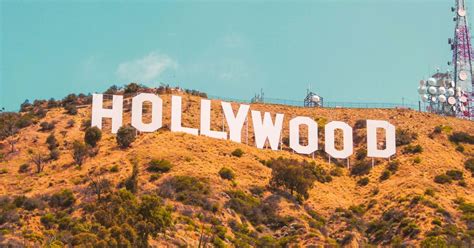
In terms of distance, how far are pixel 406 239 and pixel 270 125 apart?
2312 centimetres

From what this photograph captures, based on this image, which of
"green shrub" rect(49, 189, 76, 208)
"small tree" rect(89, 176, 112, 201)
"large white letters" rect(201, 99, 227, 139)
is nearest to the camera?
"green shrub" rect(49, 189, 76, 208)

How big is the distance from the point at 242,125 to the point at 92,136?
15385 millimetres

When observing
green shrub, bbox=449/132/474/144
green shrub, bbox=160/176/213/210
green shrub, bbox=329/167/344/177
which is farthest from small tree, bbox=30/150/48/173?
green shrub, bbox=449/132/474/144

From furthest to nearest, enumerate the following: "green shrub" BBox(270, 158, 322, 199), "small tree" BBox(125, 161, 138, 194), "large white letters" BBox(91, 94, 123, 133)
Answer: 1. "large white letters" BBox(91, 94, 123, 133)
2. "green shrub" BBox(270, 158, 322, 199)
3. "small tree" BBox(125, 161, 138, 194)

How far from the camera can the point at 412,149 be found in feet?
295

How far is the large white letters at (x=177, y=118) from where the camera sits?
8400 centimetres

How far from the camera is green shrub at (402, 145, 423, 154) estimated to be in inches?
3506

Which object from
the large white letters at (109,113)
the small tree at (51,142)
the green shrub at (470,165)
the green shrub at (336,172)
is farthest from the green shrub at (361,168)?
the small tree at (51,142)

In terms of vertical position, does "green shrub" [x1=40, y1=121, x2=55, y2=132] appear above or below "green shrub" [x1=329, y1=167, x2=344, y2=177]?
above

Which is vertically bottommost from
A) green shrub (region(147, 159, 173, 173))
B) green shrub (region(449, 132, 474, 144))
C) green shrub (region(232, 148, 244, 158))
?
green shrub (region(147, 159, 173, 173))

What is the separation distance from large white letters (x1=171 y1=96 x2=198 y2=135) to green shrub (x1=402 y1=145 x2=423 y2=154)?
22.2m

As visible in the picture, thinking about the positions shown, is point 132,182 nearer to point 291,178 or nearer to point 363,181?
point 291,178

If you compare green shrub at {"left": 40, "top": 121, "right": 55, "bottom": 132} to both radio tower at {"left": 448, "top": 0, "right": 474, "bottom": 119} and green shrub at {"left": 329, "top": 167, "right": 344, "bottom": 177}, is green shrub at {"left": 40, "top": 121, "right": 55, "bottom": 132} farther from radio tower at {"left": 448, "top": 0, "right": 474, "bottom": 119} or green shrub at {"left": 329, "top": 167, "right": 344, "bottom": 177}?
radio tower at {"left": 448, "top": 0, "right": 474, "bottom": 119}

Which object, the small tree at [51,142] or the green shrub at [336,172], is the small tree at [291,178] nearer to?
the green shrub at [336,172]
